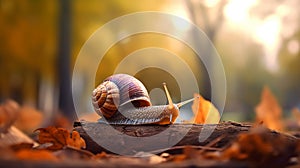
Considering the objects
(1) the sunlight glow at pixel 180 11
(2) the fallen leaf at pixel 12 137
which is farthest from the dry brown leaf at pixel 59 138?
(1) the sunlight glow at pixel 180 11

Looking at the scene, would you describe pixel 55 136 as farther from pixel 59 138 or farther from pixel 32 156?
pixel 32 156

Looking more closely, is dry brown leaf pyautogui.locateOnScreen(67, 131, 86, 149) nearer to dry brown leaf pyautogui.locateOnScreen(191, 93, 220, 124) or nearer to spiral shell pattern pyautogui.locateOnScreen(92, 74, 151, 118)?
spiral shell pattern pyautogui.locateOnScreen(92, 74, 151, 118)

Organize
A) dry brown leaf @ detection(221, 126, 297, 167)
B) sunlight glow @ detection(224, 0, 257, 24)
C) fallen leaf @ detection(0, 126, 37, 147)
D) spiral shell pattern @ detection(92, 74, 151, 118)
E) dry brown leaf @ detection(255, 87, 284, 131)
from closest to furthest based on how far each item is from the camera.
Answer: dry brown leaf @ detection(221, 126, 297, 167) < fallen leaf @ detection(0, 126, 37, 147) < spiral shell pattern @ detection(92, 74, 151, 118) < dry brown leaf @ detection(255, 87, 284, 131) < sunlight glow @ detection(224, 0, 257, 24)

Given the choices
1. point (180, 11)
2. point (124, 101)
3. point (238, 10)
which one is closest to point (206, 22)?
point (180, 11)

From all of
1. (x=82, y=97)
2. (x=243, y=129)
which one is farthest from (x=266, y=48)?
(x=243, y=129)

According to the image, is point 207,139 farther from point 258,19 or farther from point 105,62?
point 258,19

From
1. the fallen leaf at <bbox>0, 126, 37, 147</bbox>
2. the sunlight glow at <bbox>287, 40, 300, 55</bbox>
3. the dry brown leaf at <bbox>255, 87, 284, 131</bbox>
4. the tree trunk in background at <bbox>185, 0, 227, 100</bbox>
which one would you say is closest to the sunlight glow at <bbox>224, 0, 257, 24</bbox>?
the tree trunk in background at <bbox>185, 0, 227, 100</bbox>
